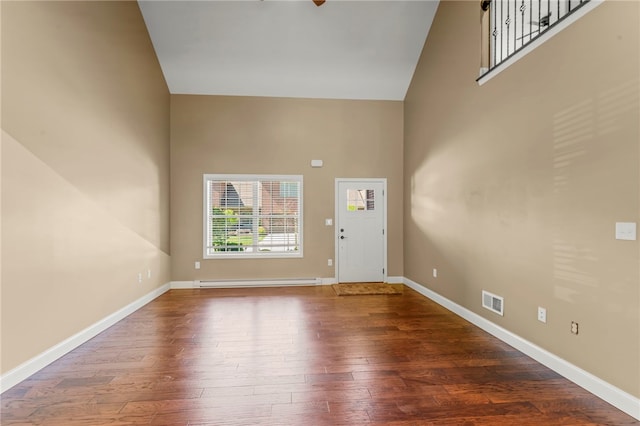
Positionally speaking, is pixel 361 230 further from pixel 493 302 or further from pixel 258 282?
pixel 493 302

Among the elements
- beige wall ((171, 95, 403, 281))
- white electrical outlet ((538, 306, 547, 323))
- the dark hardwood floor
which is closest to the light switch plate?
white electrical outlet ((538, 306, 547, 323))

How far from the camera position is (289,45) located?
5.28m

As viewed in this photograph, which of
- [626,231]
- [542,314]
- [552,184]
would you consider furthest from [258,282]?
[626,231]

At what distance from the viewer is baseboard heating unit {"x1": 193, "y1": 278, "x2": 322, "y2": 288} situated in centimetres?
595

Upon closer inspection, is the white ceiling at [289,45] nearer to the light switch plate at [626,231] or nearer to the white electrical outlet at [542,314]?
the light switch plate at [626,231]

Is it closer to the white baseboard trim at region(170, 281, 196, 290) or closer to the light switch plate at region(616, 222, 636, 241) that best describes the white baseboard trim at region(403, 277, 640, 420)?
the light switch plate at region(616, 222, 636, 241)

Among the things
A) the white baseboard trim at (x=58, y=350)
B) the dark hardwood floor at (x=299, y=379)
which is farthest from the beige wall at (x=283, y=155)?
the dark hardwood floor at (x=299, y=379)

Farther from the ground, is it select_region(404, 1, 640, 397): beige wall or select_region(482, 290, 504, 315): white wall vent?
select_region(404, 1, 640, 397): beige wall

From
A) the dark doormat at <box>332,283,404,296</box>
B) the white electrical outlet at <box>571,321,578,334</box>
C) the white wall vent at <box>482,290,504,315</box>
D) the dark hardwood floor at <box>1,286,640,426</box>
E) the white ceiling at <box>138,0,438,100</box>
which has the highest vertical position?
the white ceiling at <box>138,0,438,100</box>

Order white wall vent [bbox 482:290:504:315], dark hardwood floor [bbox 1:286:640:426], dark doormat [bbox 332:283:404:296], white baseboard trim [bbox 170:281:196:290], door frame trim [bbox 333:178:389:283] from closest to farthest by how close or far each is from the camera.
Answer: dark hardwood floor [bbox 1:286:640:426], white wall vent [bbox 482:290:504:315], dark doormat [bbox 332:283:404:296], white baseboard trim [bbox 170:281:196:290], door frame trim [bbox 333:178:389:283]

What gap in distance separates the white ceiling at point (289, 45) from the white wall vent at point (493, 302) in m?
4.06

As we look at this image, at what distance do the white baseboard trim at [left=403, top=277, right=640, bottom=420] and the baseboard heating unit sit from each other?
2854mm

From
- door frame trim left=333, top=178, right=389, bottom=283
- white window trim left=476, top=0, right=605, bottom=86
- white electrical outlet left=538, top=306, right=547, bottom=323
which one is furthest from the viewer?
door frame trim left=333, top=178, right=389, bottom=283

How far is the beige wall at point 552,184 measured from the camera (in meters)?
2.20
